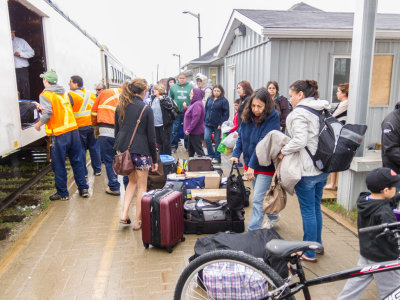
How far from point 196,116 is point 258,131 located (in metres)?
3.67

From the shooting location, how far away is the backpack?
3256 millimetres

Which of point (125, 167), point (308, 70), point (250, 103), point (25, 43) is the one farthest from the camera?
point (308, 70)

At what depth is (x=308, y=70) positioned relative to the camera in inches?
293

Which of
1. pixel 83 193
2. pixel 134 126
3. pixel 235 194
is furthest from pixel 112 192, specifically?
pixel 235 194

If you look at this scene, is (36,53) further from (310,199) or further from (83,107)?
(310,199)

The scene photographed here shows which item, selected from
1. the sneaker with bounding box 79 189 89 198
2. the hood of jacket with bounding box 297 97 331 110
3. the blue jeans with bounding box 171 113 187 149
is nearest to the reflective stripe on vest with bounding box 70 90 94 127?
the sneaker with bounding box 79 189 89 198

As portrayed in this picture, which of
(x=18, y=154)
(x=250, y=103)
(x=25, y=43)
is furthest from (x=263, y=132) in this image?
(x=18, y=154)

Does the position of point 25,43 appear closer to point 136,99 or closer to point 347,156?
point 136,99

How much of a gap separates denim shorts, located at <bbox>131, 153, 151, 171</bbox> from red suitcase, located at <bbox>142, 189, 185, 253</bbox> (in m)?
0.55

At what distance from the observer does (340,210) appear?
4.94 meters

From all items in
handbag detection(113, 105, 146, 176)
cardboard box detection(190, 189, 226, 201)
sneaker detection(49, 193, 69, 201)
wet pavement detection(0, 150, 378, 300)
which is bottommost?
wet pavement detection(0, 150, 378, 300)

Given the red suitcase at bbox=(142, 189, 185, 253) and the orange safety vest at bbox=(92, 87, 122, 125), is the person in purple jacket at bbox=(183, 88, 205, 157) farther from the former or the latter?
the red suitcase at bbox=(142, 189, 185, 253)

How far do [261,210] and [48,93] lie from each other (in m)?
3.65

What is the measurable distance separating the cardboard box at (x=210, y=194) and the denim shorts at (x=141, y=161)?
1.12 meters
